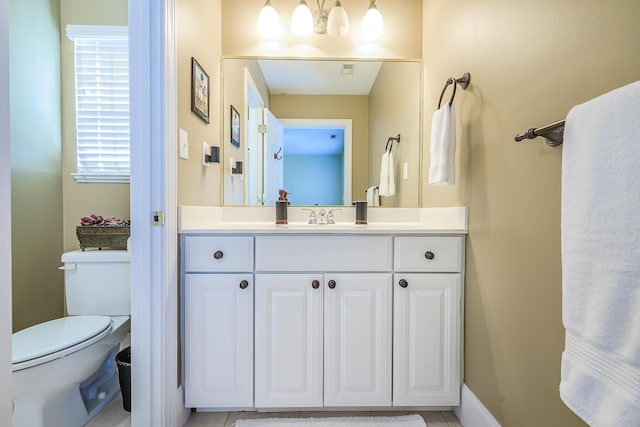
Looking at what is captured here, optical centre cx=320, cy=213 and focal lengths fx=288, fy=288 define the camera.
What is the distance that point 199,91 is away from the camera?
1.46m

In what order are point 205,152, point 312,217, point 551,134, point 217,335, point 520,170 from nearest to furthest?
point 551,134, point 520,170, point 217,335, point 205,152, point 312,217

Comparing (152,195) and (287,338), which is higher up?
(152,195)

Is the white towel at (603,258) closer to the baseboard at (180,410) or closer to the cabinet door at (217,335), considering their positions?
the cabinet door at (217,335)

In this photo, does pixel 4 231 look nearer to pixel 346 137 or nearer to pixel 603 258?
pixel 603 258

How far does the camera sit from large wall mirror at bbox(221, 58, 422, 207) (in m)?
1.83

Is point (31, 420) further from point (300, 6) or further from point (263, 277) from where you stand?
point (300, 6)

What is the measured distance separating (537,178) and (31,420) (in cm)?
210

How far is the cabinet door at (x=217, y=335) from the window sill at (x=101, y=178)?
1047mm

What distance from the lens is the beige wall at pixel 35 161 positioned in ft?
5.35

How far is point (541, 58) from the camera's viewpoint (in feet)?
2.86

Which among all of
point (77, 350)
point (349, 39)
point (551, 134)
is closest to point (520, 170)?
point (551, 134)

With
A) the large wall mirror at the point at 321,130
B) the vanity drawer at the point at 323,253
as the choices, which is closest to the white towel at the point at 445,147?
Result: the vanity drawer at the point at 323,253

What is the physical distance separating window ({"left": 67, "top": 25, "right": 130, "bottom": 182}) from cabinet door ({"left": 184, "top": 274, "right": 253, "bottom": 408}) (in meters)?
1.12

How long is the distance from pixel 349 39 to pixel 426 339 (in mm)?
1804
